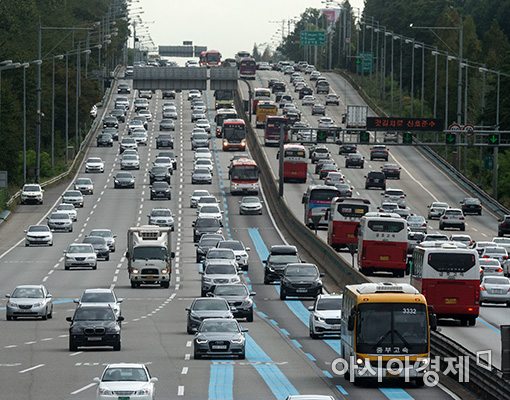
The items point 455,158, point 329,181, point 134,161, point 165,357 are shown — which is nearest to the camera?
point 165,357

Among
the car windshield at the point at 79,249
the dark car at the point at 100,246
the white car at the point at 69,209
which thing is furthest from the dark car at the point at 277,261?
the white car at the point at 69,209

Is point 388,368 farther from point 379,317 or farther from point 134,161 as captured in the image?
point 134,161

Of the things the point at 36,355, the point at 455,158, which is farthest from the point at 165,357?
the point at 455,158

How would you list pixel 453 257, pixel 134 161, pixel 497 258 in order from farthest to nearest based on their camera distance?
pixel 134 161, pixel 497 258, pixel 453 257

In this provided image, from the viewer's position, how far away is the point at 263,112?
536ft

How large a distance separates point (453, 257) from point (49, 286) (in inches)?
979

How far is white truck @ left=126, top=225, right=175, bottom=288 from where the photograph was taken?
72750mm

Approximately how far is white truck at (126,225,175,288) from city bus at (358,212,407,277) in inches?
365

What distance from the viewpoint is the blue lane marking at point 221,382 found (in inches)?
1449

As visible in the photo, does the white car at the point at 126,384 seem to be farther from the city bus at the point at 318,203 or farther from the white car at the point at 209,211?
the white car at the point at 209,211

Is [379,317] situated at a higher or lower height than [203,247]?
higher

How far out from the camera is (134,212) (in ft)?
363

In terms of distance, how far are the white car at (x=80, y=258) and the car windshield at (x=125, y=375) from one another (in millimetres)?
46722

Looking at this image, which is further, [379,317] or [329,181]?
[329,181]
